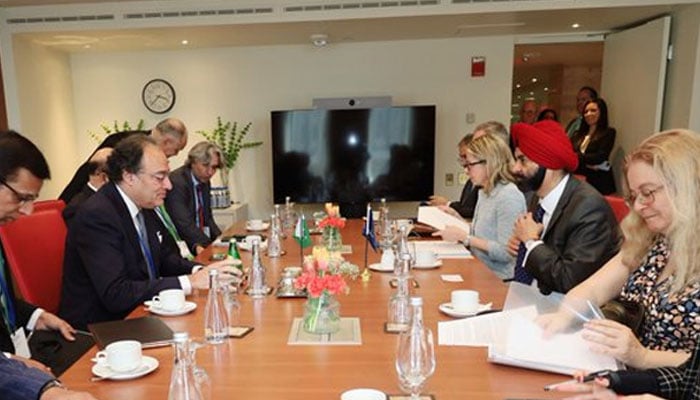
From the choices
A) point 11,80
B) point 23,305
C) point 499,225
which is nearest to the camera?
point 23,305

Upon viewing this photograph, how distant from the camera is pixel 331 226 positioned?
2596 mm

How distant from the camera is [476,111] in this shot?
5.43 m

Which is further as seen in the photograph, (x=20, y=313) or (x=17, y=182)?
(x=20, y=313)

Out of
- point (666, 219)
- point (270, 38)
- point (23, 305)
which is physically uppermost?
point (270, 38)

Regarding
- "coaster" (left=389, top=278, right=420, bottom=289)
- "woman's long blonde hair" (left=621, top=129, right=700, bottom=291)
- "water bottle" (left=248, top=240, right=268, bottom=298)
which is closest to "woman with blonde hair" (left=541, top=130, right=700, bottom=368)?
"woman's long blonde hair" (left=621, top=129, right=700, bottom=291)

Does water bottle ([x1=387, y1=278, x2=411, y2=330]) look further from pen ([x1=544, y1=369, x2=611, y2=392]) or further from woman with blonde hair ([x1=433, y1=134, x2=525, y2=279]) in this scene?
woman with blonde hair ([x1=433, y1=134, x2=525, y2=279])

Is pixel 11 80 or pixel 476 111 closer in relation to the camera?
pixel 11 80

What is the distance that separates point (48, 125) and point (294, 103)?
2.46m

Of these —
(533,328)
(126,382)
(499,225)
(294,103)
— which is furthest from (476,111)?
(126,382)

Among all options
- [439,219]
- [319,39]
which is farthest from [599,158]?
[319,39]

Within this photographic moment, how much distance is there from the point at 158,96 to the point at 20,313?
13.1 ft

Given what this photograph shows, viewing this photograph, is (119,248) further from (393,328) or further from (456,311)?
(456,311)

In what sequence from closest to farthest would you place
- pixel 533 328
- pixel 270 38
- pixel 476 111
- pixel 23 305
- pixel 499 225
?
pixel 533 328
pixel 23 305
pixel 499 225
pixel 270 38
pixel 476 111

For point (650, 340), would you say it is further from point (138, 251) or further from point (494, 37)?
point (494, 37)
